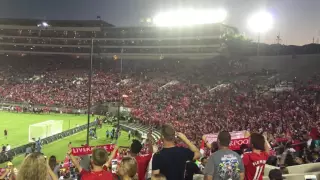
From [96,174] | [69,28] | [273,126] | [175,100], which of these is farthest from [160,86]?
[96,174]

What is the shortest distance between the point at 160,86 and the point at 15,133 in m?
28.7

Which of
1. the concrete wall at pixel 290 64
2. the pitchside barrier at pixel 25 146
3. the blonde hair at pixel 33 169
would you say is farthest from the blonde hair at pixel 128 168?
the concrete wall at pixel 290 64

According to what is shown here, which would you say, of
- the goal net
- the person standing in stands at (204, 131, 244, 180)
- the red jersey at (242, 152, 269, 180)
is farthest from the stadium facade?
the person standing in stands at (204, 131, 244, 180)

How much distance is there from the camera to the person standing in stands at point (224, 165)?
16.7 feet

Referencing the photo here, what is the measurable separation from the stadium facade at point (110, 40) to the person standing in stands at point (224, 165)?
73093 millimetres

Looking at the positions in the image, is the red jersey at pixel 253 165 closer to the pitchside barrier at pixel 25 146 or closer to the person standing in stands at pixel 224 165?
the person standing in stands at pixel 224 165

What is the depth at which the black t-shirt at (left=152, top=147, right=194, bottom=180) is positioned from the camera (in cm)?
509

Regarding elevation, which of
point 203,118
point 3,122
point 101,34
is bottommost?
point 3,122

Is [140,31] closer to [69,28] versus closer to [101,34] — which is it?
[101,34]

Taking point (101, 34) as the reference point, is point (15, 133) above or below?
below

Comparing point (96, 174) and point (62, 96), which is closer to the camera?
point (96, 174)

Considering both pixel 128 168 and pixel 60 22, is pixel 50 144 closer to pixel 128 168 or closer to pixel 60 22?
pixel 128 168

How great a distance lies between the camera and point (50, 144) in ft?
110

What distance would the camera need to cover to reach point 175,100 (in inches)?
1845
